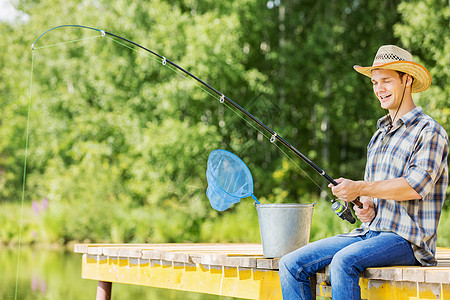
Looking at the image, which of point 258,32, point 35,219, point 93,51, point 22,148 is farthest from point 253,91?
point 22,148

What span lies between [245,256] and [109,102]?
12320 millimetres

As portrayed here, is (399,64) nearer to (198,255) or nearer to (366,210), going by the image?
(366,210)

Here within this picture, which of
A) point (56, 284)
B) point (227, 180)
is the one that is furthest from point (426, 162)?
point (56, 284)

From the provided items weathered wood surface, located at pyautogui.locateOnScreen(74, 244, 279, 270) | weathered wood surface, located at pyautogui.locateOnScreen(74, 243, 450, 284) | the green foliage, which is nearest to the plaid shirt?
weathered wood surface, located at pyautogui.locateOnScreen(74, 243, 450, 284)

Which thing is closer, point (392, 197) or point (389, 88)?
point (392, 197)

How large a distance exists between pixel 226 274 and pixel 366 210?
1032 mm

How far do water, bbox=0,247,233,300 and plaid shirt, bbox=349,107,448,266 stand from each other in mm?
5944

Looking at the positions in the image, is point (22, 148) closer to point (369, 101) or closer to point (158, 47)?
point (158, 47)

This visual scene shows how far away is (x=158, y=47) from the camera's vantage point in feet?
44.9

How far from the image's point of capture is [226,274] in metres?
3.63

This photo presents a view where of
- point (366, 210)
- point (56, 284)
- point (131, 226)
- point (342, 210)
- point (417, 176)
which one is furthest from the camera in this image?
point (131, 226)

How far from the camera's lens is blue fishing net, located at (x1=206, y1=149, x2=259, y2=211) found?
3381 millimetres

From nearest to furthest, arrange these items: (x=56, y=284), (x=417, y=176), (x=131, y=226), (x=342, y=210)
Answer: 1. (x=417, y=176)
2. (x=342, y=210)
3. (x=56, y=284)
4. (x=131, y=226)

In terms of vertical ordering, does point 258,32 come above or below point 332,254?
above
